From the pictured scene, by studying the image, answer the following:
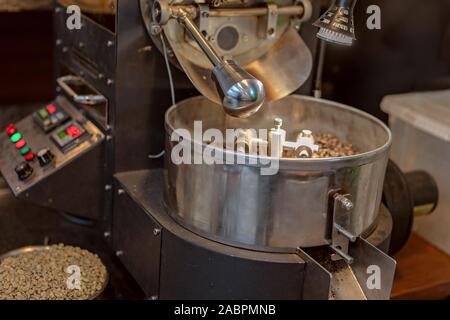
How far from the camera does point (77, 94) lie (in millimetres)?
1590

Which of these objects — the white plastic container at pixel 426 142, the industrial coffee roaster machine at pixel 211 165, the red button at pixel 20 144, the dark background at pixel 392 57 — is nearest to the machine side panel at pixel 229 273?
the industrial coffee roaster machine at pixel 211 165

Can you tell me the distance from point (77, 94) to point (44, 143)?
0.15 metres

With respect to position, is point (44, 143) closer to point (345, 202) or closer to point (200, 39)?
point (200, 39)

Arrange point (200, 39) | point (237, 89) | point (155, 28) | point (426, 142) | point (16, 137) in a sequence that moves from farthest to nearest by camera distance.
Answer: point (426, 142) → point (16, 137) → point (155, 28) → point (200, 39) → point (237, 89)

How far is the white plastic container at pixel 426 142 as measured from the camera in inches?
67.5

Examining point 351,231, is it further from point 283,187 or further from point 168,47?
point 168,47

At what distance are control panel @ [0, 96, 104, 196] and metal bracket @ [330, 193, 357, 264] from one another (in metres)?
0.55

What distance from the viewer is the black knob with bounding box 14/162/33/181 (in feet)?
4.75

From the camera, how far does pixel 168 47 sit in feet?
4.52

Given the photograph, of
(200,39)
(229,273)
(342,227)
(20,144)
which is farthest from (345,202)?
(20,144)

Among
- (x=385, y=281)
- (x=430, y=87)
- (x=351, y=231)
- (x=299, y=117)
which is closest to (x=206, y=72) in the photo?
(x=299, y=117)

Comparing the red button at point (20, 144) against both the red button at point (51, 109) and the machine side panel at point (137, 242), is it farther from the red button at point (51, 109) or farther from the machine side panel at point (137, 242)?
the machine side panel at point (137, 242)

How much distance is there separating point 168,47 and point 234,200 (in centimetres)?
38

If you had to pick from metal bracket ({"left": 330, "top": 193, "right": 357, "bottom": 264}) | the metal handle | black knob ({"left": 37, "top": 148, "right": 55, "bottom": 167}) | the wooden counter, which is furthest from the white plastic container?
black knob ({"left": 37, "top": 148, "right": 55, "bottom": 167})
